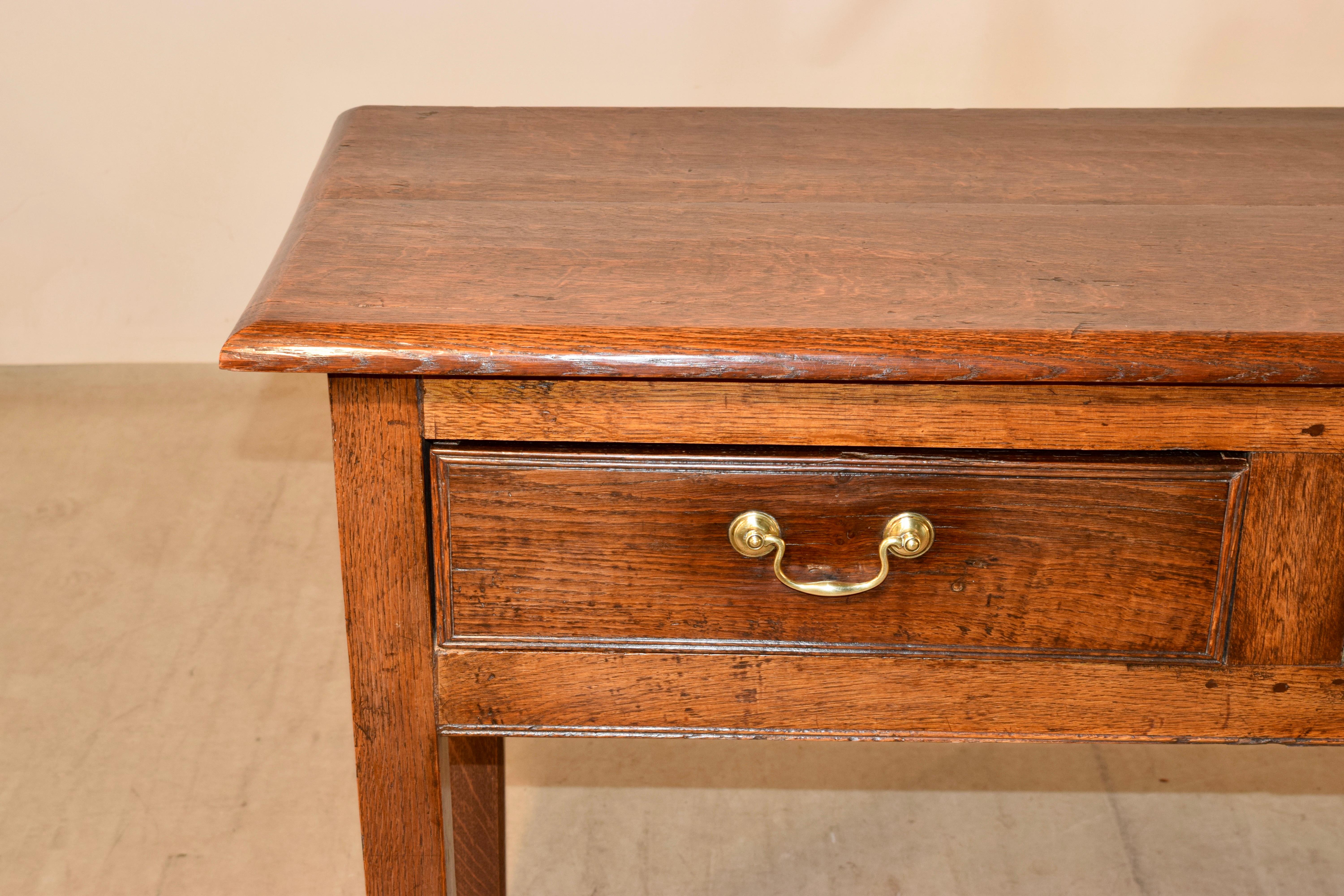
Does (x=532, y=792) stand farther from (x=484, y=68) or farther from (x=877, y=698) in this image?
(x=484, y=68)

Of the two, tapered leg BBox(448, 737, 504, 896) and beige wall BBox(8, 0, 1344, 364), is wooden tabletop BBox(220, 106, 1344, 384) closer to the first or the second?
tapered leg BBox(448, 737, 504, 896)

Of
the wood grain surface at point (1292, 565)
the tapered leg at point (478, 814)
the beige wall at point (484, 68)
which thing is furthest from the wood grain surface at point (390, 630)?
the beige wall at point (484, 68)

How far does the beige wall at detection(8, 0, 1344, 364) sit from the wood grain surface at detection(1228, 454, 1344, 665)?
1822mm

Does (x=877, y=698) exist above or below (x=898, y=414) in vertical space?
below

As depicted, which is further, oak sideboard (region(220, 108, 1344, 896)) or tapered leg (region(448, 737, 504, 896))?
tapered leg (region(448, 737, 504, 896))

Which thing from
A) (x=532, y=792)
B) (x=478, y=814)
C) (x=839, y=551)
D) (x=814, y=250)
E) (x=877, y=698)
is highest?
(x=814, y=250)

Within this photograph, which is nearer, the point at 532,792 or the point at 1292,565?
the point at 1292,565

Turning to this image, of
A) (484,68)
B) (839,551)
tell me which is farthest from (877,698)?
(484,68)

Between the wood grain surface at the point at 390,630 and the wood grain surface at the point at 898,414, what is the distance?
33 mm

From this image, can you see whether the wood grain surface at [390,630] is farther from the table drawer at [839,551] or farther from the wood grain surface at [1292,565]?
the wood grain surface at [1292,565]

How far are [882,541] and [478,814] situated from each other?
60cm

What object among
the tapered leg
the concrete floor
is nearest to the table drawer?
the tapered leg

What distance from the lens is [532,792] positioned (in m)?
1.54

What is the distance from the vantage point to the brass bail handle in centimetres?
79
